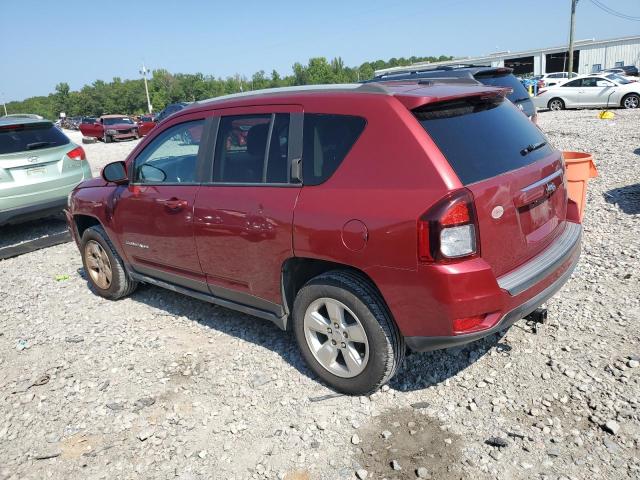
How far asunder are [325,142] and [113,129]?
89.9ft

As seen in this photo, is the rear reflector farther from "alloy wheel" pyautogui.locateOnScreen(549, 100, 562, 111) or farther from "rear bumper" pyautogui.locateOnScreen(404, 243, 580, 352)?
"alloy wheel" pyautogui.locateOnScreen(549, 100, 562, 111)

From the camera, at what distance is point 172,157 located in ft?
14.2

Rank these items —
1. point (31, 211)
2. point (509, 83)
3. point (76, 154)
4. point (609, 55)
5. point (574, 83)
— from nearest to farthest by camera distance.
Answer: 1. point (31, 211)
2. point (76, 154)
3. point (509, 83)
4. point (574, 83)
5. point (609, 55)

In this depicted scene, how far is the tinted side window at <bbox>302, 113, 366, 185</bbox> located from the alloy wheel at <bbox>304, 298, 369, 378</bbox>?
0.80m

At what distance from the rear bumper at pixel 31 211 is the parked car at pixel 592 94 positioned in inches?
765

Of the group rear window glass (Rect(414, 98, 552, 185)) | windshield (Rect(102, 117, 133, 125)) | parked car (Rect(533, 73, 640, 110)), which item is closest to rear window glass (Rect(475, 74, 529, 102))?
rear window glass (Rect(414, 98, 552, 185))

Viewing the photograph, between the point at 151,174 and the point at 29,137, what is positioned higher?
the point at 29,137

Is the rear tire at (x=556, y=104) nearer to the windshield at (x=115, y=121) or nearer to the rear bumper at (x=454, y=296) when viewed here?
the rear bumper at (x=454, y=296)

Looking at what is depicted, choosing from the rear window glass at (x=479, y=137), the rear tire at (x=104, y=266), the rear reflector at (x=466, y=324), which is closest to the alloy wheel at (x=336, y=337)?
the rear reflector at (x=466, y=324)

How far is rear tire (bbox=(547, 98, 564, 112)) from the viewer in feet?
67.4

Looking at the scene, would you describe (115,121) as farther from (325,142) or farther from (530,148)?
(530,148)

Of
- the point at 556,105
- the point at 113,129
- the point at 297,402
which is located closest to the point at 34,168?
the point at 297,402

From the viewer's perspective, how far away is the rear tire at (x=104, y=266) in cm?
496

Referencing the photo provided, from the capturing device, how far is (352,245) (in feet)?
9.43
